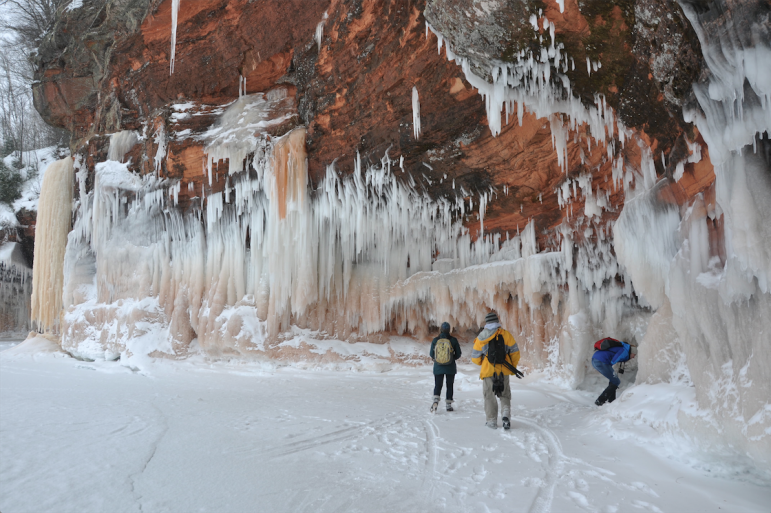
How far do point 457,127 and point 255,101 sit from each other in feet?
20.6

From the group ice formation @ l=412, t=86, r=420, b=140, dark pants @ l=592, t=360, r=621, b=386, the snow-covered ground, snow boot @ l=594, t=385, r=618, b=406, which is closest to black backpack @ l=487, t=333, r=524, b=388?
the snow-covered ground

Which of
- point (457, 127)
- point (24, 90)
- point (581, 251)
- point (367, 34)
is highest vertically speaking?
point (24, 90)

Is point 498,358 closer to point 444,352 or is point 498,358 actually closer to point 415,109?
point 444,352

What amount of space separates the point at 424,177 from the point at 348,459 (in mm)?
5974

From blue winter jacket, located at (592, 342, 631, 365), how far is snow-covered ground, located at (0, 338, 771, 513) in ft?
2.50

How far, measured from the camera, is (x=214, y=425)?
4258mm

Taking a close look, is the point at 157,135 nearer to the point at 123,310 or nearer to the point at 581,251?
the point at 123,310

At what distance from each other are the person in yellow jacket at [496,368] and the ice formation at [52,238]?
15.7 m

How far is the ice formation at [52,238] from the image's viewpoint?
14.6 metres

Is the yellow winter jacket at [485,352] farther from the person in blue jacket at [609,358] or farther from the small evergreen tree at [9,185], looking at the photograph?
the small evergreen tree at [9,185]

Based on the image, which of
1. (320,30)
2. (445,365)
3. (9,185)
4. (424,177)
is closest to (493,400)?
(445,365)

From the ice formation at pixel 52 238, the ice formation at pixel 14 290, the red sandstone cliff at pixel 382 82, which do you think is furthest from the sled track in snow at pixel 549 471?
the ice formation at pixel 14 290

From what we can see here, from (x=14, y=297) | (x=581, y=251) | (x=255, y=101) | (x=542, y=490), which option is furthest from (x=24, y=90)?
(x=542, y=490)

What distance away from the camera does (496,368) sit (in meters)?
4.32
